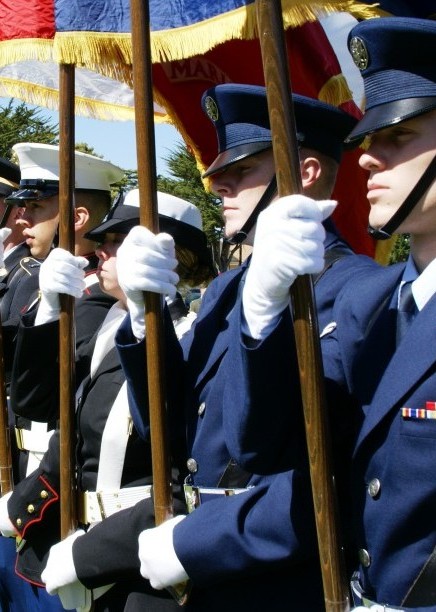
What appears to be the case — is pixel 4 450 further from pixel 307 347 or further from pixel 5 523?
pixel 307 347

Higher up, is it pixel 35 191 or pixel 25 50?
pixel 25 50

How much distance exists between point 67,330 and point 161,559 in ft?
4.00

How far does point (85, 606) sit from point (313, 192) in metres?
1.65

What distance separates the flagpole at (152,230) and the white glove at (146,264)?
48 millimetres

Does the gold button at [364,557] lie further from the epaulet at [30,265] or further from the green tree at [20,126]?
the green tree at [20,126]

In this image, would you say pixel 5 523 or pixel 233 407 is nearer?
pixel 233 407

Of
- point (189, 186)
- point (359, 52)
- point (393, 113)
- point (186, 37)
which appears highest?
point (186, 37)

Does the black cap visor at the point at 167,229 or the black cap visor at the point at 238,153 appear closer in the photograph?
the black cap visor at the point at 238,153

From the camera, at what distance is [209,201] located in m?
23.7

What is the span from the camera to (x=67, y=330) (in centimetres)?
372

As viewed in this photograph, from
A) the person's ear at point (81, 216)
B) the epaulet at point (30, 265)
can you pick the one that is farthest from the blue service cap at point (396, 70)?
the epaulet at point (30, 265)

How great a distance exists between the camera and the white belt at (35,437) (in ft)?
14.5

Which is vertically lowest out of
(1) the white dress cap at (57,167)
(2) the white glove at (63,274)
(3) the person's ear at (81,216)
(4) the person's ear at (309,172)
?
(2) the white glove at (63,274)

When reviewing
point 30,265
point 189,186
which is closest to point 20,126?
point 189,186
